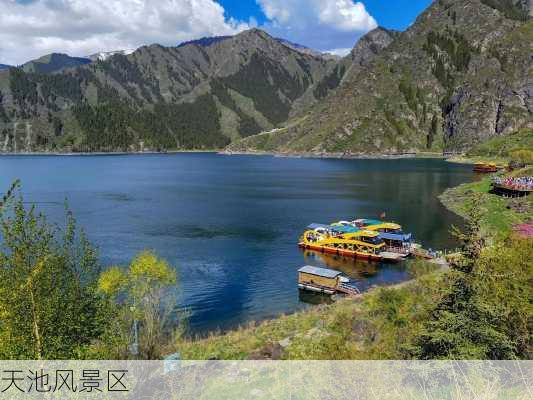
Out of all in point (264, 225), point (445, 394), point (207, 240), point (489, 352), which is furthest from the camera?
point (264, 225)

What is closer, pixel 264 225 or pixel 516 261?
pixel 516 261

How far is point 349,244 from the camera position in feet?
303

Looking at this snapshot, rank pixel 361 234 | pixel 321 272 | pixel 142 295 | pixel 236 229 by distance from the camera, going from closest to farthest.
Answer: pixel 142 295
pixel 321 272
pixel 361 234
pixel 236 229

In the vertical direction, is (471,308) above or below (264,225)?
above

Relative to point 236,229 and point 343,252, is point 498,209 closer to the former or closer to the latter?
point 343,252

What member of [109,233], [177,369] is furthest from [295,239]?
[177,369]

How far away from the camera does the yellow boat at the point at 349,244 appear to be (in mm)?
89312

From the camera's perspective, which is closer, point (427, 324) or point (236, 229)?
point (427, 324)

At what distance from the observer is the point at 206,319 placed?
60625 mm

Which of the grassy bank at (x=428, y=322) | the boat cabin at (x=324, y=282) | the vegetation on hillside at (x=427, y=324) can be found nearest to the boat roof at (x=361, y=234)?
the grassy bank at (x=428, y=322)

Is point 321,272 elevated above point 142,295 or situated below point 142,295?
below

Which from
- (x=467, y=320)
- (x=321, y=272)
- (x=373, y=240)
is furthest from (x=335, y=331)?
(x=373, y=240)

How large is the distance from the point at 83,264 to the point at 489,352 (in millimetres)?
28874

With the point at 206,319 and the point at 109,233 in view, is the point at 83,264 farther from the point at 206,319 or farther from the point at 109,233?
the point at 109,233
